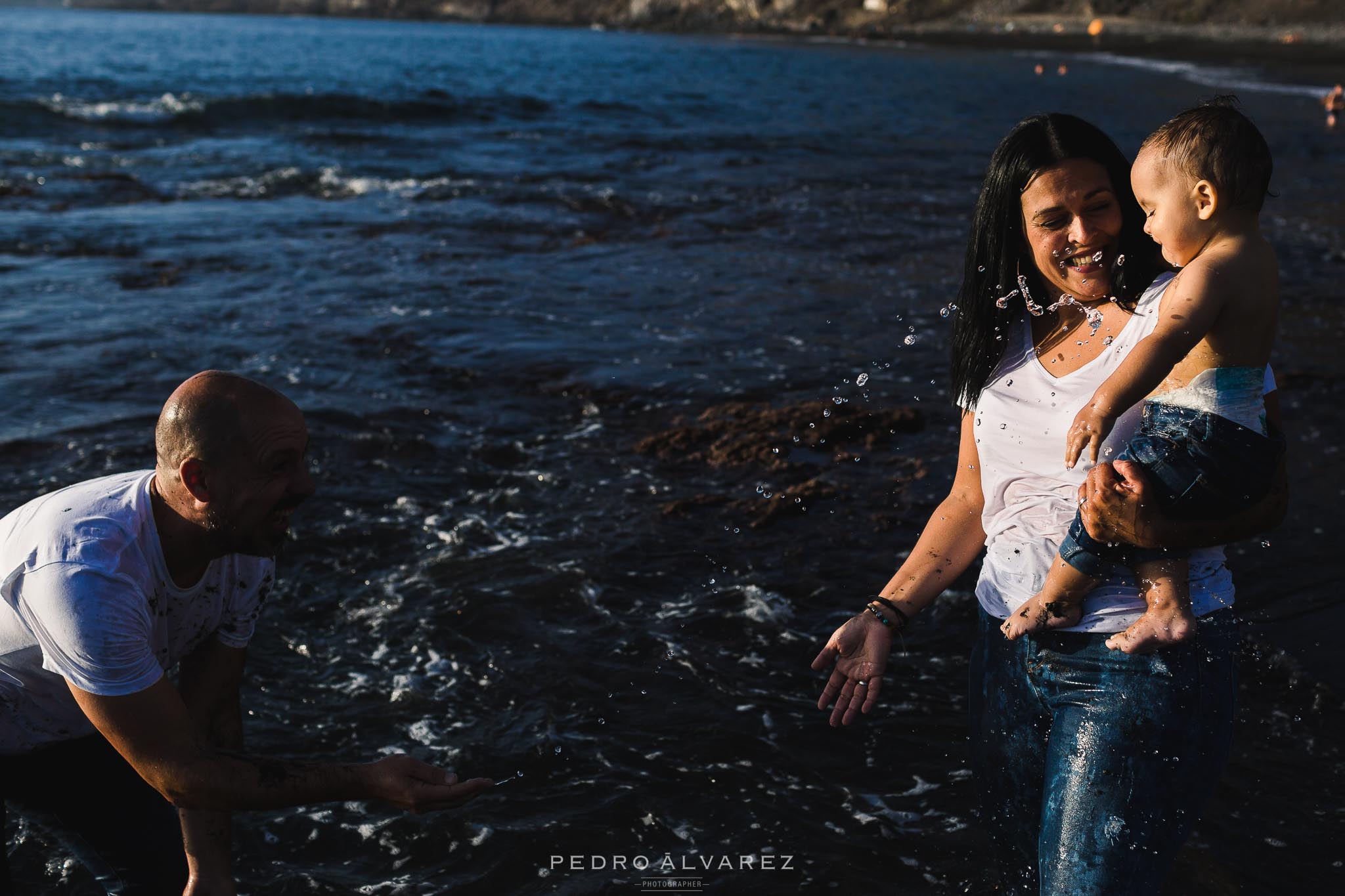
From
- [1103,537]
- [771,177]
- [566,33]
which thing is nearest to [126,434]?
[1103,537]

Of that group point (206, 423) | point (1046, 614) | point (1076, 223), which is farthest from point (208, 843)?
point (1076, 223)

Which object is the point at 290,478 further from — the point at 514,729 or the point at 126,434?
the point at 126,434

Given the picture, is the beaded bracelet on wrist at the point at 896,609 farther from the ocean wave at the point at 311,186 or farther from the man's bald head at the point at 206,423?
the ocean wave at the point at 311,186

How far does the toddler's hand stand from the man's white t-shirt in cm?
242

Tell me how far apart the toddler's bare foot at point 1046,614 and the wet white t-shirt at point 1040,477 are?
0.10 feet

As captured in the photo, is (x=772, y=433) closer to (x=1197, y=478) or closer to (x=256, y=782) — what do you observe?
(x=1197, y=478)

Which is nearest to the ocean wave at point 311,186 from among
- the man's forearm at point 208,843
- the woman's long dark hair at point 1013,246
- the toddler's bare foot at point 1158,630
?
the man's forearm at point 208,843

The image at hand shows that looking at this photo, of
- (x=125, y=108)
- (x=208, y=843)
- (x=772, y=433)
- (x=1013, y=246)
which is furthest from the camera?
(x=125, y=108)

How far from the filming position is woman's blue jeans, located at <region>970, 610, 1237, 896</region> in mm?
2561

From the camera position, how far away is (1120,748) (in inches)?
101

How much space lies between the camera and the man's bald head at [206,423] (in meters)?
2.92

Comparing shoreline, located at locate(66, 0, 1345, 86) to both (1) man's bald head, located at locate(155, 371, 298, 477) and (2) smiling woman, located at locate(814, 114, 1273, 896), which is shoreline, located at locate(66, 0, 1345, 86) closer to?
(2) smiling woman, located at locate(814, 114, 1273, 896)

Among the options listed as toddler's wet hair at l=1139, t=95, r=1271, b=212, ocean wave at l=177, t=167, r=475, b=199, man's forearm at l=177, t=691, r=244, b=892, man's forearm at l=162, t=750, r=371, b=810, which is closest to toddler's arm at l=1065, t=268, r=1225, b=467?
toddler's wet hair at l=1139, t=95, r=1271, b=212

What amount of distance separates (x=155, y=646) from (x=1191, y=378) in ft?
9.72
